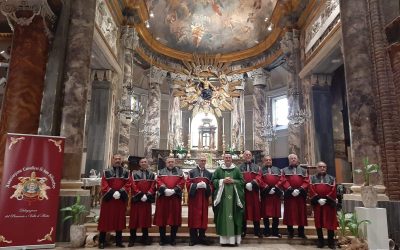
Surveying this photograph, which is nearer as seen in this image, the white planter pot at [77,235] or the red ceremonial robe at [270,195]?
the white planter pot at [77,235]

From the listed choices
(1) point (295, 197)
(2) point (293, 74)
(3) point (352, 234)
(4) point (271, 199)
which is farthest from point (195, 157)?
(3) point (352, 234)

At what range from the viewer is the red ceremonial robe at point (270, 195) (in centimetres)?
616

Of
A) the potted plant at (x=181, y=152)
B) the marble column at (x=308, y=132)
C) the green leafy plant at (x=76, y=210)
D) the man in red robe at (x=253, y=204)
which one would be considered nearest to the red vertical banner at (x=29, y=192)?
the green leafy plant at (x=76, y=210)

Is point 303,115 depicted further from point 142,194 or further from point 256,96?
point 142,194

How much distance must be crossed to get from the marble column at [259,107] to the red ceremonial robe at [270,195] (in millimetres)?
9722

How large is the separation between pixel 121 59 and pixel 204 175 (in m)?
7.63

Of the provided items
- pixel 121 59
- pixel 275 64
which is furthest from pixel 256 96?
pixel 121 59

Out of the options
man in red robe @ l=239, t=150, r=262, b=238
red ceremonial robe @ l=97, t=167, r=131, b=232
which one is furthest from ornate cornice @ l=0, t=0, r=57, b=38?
man in red robe @ l=239, t=150, r=262, b=238

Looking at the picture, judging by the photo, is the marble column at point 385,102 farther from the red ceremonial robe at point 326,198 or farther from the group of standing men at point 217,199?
the group of standing men at point 217,199

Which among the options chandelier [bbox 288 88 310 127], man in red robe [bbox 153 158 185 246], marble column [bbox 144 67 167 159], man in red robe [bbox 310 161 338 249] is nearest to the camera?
man in red robe [bbox 310 161 338 249]

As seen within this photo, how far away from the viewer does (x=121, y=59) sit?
12.1 meters

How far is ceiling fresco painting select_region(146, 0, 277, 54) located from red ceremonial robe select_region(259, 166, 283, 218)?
1096 cm

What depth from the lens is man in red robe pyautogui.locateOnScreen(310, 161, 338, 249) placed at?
5609 millimetres

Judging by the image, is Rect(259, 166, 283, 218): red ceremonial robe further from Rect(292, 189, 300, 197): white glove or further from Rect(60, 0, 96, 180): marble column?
Rect(60, 0, 96, 180): marble column
